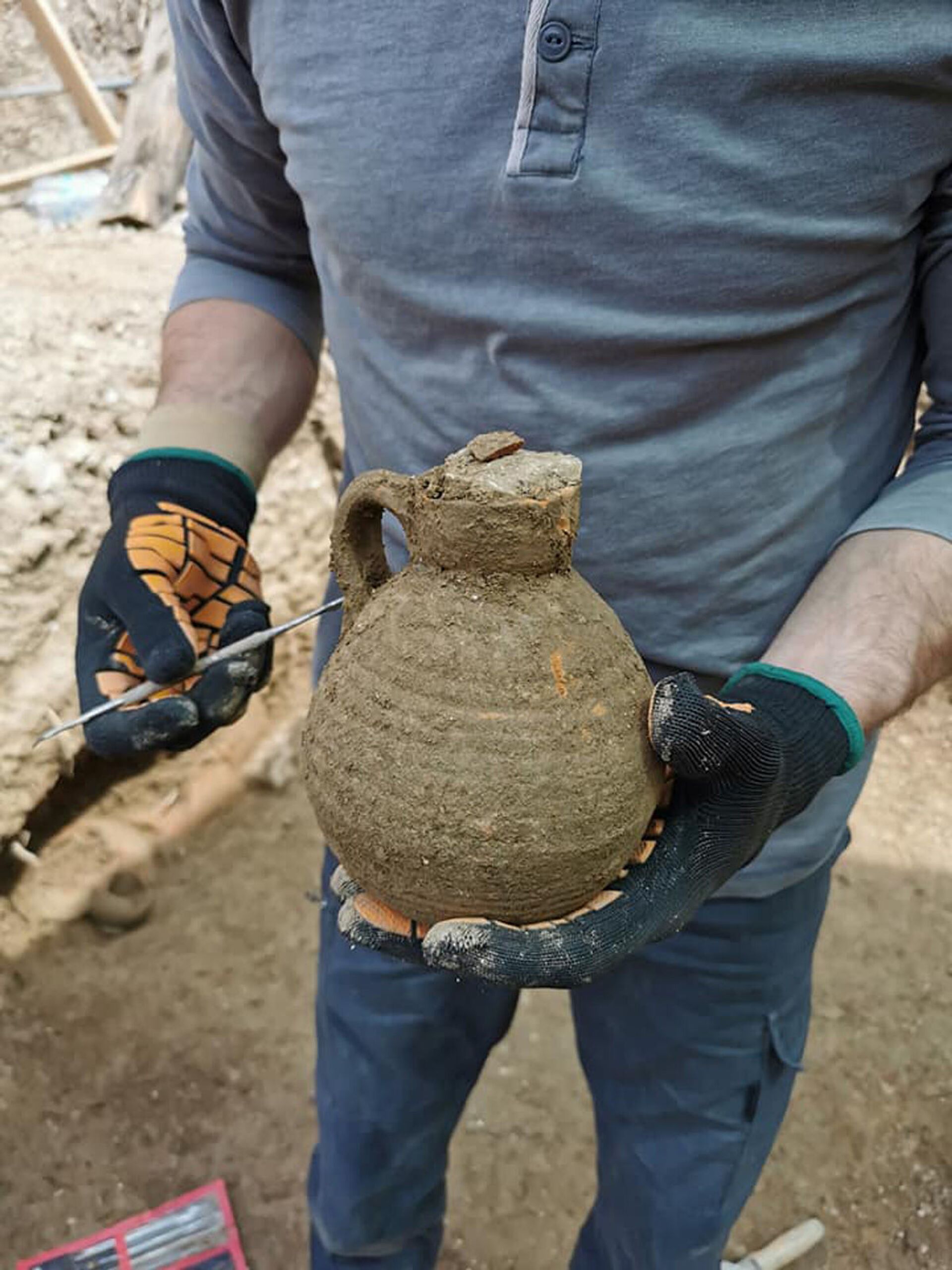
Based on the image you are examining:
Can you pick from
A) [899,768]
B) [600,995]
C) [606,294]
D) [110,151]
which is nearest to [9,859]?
[600,995]

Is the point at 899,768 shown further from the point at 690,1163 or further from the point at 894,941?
the point at 690,1163

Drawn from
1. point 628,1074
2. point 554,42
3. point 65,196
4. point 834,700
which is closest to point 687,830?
point 834,700

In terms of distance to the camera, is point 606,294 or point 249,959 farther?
point 249,959

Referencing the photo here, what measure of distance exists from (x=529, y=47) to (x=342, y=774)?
0.90m

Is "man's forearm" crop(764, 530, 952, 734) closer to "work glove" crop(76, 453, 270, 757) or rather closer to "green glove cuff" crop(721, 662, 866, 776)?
"green glove cuff" crop(721, 662, 866, 776)

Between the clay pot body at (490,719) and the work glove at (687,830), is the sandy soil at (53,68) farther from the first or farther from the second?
the work glove at (687,830)

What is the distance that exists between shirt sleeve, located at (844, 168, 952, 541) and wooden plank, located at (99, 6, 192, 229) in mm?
4385

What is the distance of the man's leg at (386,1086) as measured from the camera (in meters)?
1.85

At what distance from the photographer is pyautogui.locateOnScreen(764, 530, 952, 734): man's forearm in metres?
1.47

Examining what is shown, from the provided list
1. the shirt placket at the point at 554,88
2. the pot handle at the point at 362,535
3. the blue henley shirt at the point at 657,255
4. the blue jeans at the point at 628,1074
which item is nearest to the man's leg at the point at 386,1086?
the blue jeans at the point at 628,1074

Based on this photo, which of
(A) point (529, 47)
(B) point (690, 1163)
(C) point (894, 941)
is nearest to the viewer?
(A) point (529, 47)

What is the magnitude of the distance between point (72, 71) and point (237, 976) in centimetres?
461

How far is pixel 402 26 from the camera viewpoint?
1.38 metres

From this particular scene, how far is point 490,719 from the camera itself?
128cm
